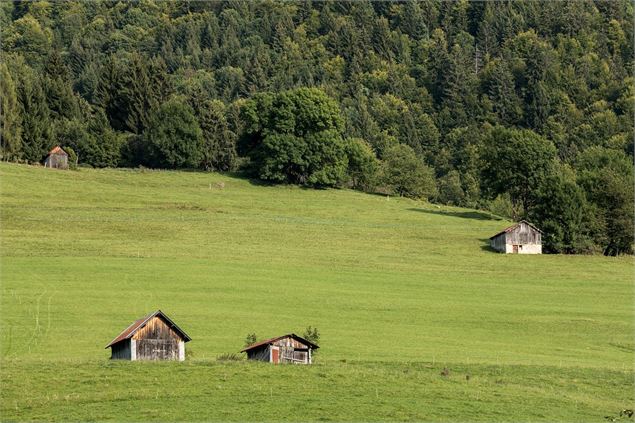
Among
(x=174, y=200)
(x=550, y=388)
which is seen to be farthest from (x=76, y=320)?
(x=174, y=200)

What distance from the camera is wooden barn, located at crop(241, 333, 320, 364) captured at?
66812mm

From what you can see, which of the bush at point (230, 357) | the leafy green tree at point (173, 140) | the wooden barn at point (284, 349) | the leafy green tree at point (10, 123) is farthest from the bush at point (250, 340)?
the leafy green tree at point (173, 140)

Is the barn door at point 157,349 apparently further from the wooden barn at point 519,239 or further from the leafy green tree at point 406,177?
the leafy green tree at point 406,177

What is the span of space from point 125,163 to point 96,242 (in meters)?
56.0

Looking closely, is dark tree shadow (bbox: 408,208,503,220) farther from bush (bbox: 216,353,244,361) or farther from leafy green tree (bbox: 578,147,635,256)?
bush (bbox: 216,353,244,361)

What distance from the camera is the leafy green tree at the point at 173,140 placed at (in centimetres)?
15775

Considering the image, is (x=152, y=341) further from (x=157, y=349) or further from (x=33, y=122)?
(x=33, y=122)

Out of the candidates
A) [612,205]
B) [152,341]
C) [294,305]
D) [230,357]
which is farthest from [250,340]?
[612,205]

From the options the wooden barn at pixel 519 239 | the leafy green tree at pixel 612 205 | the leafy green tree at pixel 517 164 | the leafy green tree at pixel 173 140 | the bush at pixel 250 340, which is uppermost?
the leafy green tree at pixel 173 140

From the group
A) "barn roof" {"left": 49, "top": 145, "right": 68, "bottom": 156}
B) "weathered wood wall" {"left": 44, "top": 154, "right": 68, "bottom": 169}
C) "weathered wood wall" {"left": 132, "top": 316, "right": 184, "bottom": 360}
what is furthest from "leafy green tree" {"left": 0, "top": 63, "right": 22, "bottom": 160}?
"weathered wood wall" {"left": 132, "top": 316, "right": 184, "bottom": 360}

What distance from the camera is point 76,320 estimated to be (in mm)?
78500

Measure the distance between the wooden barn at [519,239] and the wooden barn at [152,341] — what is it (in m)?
53.0

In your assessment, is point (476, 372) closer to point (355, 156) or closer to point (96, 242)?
point (96, 242)

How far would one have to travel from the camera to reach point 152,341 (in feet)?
220
